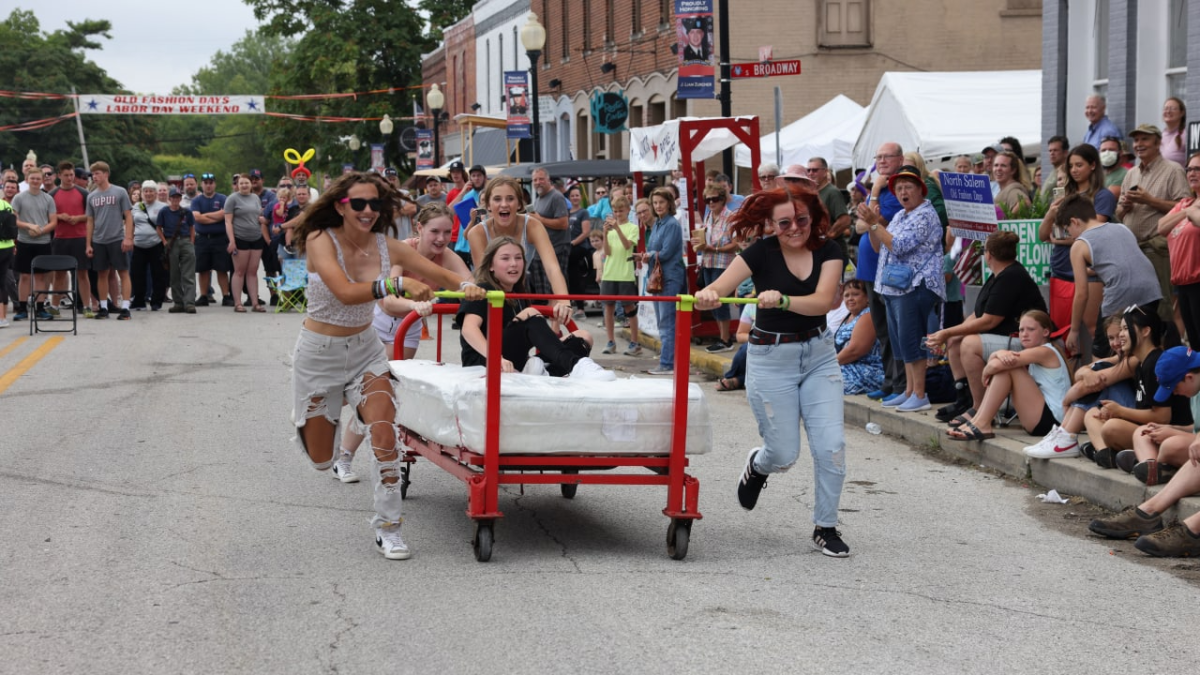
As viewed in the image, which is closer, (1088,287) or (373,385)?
(373,385)

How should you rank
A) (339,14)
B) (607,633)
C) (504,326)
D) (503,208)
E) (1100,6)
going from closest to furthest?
1. (607,633)
2. (504,326)
3. (503,208)
4. (1100,6)
5. (339,14)

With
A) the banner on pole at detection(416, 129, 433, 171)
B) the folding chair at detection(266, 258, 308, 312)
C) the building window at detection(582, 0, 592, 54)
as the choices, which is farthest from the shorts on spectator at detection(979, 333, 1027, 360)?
the banner on pole at detection(416, 129, 433, 171)

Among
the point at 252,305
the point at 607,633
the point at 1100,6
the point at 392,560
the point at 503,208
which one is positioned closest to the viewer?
the point at 607,633

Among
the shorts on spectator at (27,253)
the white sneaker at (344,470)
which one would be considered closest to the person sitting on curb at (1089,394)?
the white sneaker at (344,470)

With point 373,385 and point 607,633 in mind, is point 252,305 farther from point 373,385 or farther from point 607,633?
point 607,633

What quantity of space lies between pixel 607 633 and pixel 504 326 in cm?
277

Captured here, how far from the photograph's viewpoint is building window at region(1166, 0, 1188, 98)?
15508 millimetres

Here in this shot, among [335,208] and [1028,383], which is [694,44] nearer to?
[1028,383]

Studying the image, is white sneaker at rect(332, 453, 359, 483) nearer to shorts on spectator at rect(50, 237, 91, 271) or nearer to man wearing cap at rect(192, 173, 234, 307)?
shorts on spectator at rect(50, 237, 91, 271)

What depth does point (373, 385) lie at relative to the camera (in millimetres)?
7098

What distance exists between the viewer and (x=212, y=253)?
22.5 m

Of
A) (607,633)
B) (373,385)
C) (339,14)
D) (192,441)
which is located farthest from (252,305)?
(339,14)

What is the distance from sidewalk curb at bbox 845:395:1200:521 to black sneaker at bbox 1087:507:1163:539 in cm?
17

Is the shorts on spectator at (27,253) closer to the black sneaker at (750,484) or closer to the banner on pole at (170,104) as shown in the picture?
the black sneaker at (750,484)
